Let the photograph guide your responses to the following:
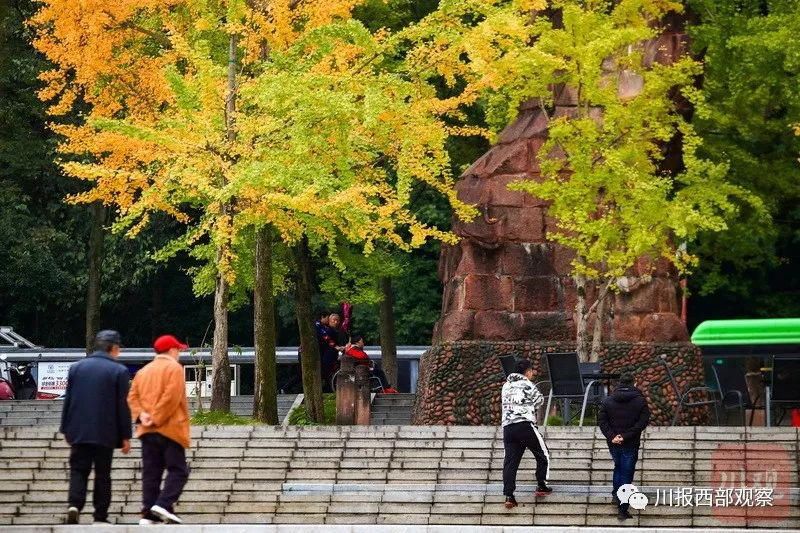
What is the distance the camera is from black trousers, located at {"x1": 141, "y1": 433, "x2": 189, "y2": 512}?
1694cm

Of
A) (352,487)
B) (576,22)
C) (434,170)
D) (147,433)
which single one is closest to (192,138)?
(434,170)

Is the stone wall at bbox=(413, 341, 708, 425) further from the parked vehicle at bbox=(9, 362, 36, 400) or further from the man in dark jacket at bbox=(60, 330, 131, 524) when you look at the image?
the parked vehicle at bbox=(9, 362, 36, 400)

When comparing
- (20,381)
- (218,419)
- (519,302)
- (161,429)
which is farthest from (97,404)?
(20,381)

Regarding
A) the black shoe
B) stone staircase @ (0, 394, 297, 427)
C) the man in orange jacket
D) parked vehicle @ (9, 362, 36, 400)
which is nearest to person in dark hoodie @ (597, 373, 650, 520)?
the man in orange jacket

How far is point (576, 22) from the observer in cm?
2780

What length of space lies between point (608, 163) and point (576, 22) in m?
2.22

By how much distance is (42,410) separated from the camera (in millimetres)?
32906

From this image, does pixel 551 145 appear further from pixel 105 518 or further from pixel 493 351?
pixel 105 518

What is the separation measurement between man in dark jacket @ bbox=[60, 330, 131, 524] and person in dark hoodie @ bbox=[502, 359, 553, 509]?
4083 mm

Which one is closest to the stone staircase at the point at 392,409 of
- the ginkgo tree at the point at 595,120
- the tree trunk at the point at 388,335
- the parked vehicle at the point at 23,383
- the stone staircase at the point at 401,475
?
the tree trunk at the point at 388,335

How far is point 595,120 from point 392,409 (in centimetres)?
718

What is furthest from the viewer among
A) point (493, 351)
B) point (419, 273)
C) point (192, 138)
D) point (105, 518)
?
point (419, 273)

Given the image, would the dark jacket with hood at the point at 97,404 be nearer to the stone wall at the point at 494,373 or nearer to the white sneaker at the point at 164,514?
the white sneaker at the point at 164,514

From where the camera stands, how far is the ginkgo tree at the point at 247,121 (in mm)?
Answer: 26156
